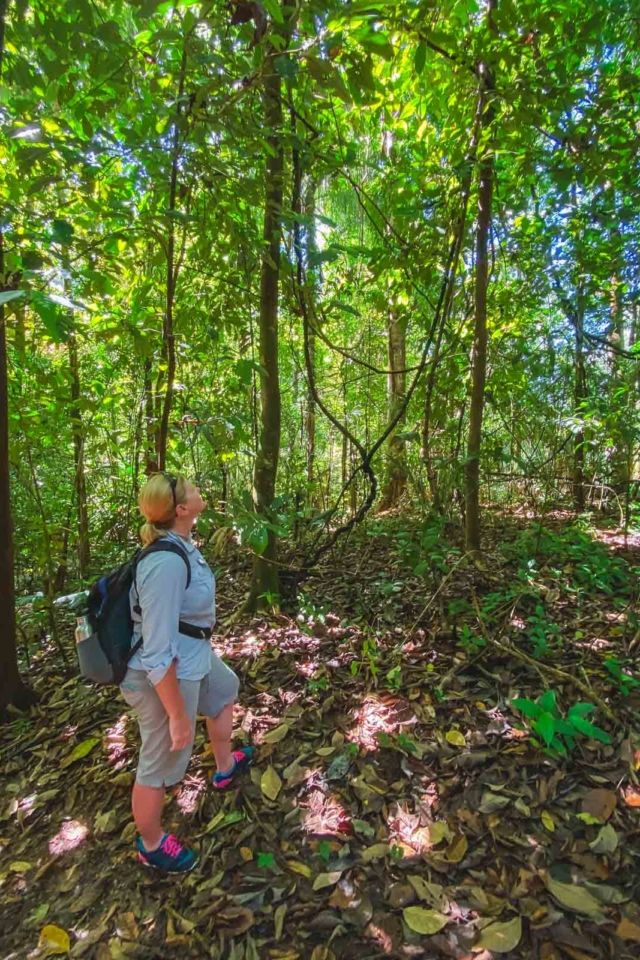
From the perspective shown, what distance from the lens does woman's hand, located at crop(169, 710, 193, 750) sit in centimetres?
168

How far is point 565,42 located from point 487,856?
415 centimetres

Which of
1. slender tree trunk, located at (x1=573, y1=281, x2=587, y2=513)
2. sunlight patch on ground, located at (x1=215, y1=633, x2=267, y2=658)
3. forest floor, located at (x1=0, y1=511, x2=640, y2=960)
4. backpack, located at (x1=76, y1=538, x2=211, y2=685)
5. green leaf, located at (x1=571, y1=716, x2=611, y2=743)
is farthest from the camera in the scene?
slender tree trunk, located at (x1=573, y1=281, x2=587, y2=513)

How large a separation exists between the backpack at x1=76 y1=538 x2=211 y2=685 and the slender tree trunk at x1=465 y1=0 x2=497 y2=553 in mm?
2231

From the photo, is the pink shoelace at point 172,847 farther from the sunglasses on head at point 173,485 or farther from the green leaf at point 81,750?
the sunglasses on head at point 173,485

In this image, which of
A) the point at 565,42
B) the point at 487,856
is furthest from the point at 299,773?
the point at 565,42

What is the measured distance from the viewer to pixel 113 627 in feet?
5.67

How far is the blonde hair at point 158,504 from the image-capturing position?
1.81 m

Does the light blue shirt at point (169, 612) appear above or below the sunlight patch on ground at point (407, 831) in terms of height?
above

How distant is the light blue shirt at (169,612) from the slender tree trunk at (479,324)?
2.06 metres

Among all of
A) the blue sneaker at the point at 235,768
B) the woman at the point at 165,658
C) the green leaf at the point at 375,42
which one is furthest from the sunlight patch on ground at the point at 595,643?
the green leaf at the point at 375,42

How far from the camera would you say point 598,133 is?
249cm

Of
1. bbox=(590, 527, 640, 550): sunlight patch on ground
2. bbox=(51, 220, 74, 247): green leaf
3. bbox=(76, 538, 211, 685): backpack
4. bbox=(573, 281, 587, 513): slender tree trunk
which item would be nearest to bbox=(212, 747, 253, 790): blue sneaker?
bbox=(76, 538, 211, 685): backpack

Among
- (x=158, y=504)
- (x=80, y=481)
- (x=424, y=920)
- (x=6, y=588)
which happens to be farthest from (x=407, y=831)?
(x=80, y=481)

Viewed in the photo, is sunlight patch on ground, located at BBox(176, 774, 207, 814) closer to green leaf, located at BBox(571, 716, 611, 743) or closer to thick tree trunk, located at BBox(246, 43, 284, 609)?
thick tree trunk, located at BBox(246, 43, 284, 609)
